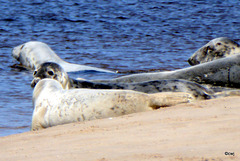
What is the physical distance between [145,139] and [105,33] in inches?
387

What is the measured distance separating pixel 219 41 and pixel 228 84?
250 centimetres

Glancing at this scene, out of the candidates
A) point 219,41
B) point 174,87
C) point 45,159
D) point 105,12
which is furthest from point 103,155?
point 105,12

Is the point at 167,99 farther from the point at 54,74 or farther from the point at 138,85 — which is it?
the point at 54,74

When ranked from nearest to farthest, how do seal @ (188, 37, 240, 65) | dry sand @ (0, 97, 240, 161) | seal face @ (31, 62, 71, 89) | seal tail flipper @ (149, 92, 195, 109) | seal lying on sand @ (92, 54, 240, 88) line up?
1. dry sand @ (0, 97, 240, 161)
2. seal tail flipper @ (149, 92, 195, 109)
3. seal face @ (31, 62, 71, 89)
4. seal lying on sand @ (92, 54, 240, 88)
5. seal @ (188, 37, 240, 65)

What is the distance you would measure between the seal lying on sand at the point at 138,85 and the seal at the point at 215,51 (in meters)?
3.29

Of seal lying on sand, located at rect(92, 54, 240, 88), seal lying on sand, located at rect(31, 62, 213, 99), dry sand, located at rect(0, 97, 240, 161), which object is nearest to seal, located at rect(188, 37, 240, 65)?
seal lying on sand, located at rect(92, 54, 240, 88)

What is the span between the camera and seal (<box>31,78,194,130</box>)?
430 centimetres

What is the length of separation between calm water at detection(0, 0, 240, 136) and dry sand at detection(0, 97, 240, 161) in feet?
5.01

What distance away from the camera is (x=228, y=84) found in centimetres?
641

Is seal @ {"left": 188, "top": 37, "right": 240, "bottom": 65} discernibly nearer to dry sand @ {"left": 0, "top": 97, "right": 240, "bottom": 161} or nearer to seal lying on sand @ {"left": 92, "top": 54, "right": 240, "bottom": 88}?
seal lying on sand @ {"left": 92, "top": 54, "right": 240, "bottom": 88}

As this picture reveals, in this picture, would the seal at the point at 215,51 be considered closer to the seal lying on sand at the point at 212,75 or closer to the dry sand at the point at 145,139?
the seal lying on sand at the point at 212,75

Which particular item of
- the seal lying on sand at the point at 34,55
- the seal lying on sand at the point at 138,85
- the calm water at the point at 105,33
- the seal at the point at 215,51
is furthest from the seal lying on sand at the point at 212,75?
the seal lying on sand at the point at 34,55

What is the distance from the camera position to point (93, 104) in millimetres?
4320

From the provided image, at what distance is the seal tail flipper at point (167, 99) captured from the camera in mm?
4430
